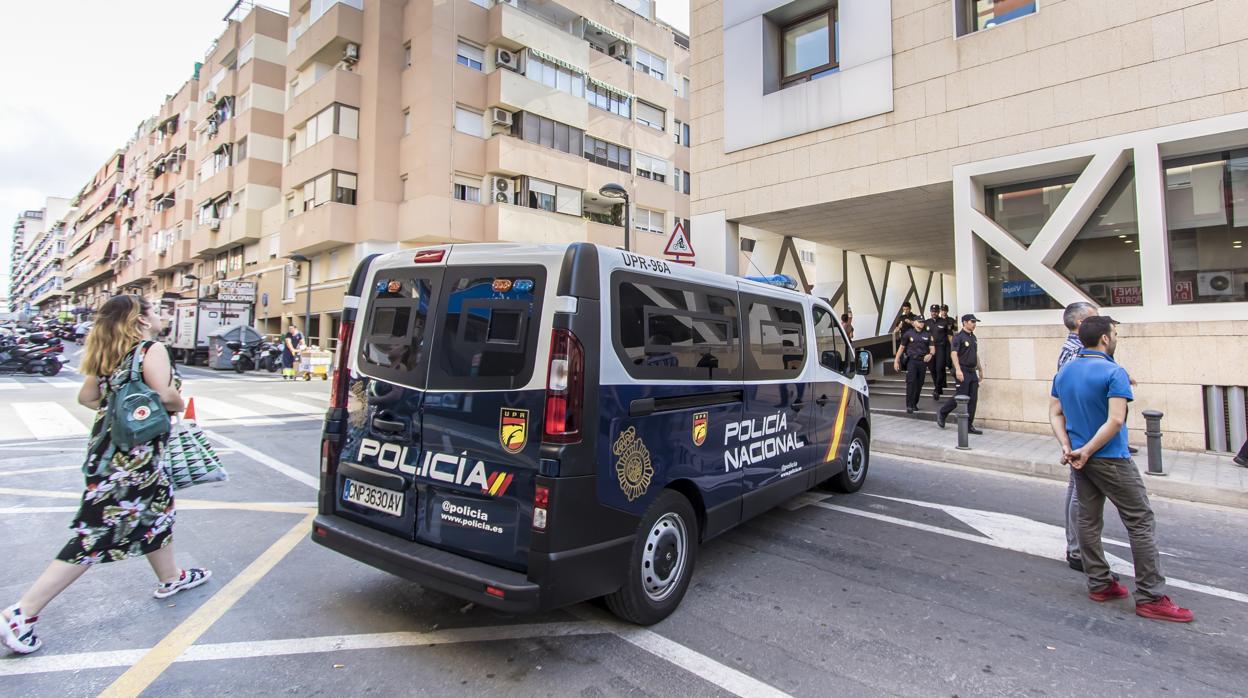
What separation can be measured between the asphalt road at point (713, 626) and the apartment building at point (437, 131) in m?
20.5

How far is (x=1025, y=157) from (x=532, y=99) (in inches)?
799

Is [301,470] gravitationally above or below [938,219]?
below

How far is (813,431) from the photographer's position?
508 centimetres

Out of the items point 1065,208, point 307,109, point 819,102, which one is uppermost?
point 307,109

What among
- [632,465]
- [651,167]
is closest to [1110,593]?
[632,465]

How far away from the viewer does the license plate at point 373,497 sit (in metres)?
3.23

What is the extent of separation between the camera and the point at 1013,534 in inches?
194

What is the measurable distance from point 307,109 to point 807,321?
94.2 ft

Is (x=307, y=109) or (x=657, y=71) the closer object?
(x=307, y=109)

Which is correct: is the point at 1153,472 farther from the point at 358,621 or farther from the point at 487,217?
the point at 487,217

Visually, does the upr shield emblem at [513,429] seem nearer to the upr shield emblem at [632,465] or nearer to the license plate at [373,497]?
the upr shield emblem at [632,465]

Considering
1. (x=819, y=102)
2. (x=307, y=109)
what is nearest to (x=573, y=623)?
(x=819, y=102)

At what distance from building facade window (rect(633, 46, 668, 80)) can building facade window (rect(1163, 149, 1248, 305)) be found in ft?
86.0

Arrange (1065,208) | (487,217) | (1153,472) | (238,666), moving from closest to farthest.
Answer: (238,666), (1153,472), (1065,208), (487,217)
